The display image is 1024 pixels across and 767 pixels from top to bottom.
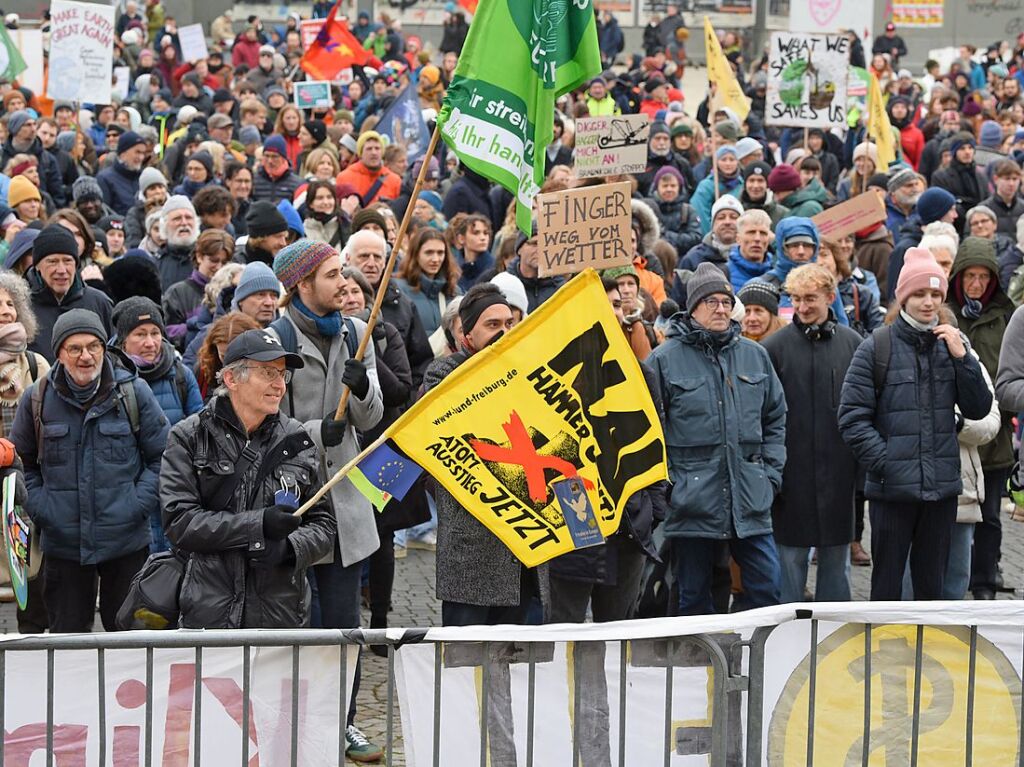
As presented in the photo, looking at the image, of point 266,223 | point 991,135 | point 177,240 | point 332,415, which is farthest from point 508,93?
point 991,135

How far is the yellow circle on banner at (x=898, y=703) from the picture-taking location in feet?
16.4

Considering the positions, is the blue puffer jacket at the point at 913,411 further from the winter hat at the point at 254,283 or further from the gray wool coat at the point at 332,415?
the winter hat at the point at 254,283

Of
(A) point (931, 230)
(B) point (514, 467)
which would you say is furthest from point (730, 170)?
(B) point (514, 467)

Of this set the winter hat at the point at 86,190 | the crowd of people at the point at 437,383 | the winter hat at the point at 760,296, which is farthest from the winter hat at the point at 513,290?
the winter hat at the point at 86,190

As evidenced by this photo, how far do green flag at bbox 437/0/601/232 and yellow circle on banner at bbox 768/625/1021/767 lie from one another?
1.93 meters

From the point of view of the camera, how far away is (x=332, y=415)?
22.0 feet

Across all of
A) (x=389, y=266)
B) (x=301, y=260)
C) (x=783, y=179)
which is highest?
(x=783, y=179)

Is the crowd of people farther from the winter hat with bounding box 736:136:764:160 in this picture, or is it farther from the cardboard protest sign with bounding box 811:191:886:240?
the winter hat with bounding box 736:136:764:160

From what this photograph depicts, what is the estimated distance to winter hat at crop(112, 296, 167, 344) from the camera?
741cm

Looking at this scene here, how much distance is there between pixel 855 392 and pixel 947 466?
0.55m

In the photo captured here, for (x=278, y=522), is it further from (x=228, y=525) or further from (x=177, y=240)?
(x=177, y=240)

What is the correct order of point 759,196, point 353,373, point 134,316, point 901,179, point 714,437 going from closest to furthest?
point 353,373 → point 134,316 → point 714,437 → point 759,196 → point 901,179

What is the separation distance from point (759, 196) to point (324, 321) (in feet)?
24.8

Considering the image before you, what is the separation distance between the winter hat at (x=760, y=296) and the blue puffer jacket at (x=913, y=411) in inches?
42.4
